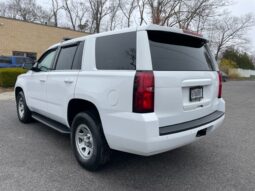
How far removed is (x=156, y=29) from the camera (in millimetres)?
2814

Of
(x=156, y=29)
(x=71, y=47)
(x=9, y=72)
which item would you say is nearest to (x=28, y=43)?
(x=9, y=72)

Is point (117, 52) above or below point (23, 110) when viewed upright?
Answer: above

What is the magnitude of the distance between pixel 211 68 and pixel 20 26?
78.0ft

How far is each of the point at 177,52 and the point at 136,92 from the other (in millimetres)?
971

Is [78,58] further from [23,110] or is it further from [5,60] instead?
[5,60]

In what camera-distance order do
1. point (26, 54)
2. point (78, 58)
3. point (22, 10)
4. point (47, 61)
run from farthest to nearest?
point (22, 10)
point (26, 54)
point (47, 61)
point (78, 58)

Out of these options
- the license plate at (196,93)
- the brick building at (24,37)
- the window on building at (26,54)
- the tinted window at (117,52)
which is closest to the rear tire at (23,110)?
the tinted window at (117,52)

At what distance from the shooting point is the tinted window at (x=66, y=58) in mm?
3836

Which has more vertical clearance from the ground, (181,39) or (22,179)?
(181,39)

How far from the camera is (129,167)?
11.4ft

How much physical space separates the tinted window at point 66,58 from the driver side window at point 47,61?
0.34 meters

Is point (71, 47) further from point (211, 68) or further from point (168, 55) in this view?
point (211, 68)

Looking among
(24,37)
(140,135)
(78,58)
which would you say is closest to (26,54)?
(24,37)

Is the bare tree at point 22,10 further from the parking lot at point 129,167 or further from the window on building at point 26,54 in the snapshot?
the parking lot at point 129,167
